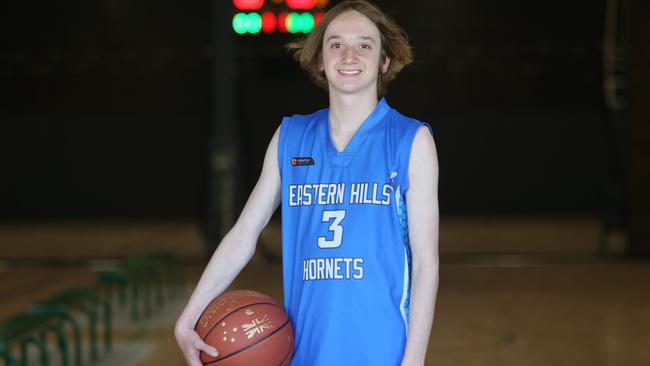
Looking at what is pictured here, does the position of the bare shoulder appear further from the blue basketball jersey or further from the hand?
the hand

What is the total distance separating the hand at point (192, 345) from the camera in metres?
1.92

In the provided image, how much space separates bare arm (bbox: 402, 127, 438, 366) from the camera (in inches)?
72.1

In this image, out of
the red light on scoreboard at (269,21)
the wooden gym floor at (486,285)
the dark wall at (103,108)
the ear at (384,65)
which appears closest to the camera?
the ear at (384,65)

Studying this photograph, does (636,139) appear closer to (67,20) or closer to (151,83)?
(151,83)

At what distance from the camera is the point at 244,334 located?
1962 mm

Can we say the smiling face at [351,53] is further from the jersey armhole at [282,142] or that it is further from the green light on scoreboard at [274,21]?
the green light on scoreboard at [274,21]

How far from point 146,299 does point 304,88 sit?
8384 mm

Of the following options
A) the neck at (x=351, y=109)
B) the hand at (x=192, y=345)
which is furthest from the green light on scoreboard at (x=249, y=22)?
the hand at (x=192, y=345)

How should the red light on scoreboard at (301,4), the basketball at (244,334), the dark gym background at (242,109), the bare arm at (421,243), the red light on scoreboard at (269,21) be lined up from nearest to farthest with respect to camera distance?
the bare arm at (421,243) < the basketball at (244,334) < the red light on scoreboard at (269,21) < the red light on scoreboard at (301,4) < the dark gym background at (242,109)

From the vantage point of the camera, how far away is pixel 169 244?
42.1ft

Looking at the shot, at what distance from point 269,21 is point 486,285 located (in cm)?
343

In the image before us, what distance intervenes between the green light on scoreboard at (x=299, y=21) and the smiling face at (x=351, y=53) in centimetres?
778

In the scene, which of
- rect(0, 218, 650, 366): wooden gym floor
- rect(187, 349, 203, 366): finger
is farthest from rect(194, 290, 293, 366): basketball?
rect(0, 218, 650, 366): wooden gym floor

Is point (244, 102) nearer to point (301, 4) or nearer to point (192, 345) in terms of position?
point (301, 4)
